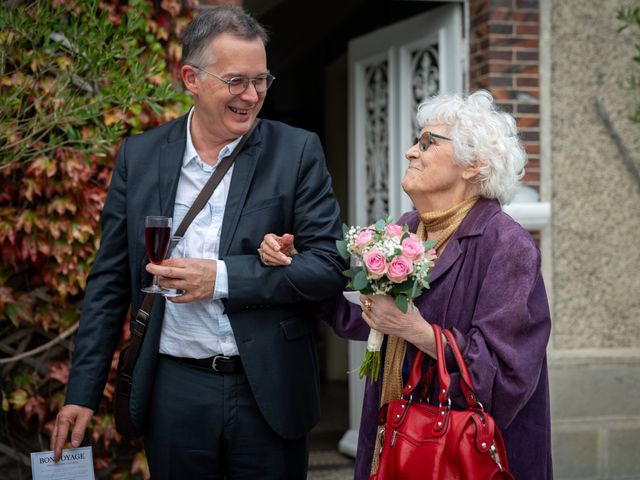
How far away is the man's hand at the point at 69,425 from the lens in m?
2.50

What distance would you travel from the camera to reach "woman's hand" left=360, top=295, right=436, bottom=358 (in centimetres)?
232

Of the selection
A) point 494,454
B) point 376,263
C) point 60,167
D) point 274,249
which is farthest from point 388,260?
point 60,167

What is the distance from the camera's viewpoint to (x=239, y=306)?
2389 mm

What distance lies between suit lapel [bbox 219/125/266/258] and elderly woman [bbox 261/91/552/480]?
5.8 inches

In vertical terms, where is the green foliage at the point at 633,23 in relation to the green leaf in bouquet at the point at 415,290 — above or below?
above

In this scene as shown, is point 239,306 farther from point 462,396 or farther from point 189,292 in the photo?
point 462,396

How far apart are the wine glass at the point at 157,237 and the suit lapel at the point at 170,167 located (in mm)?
232

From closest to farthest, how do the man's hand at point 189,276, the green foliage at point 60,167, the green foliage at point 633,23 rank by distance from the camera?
the man's hand at point 189,276
the green foliage at point 60,167
the green foliage at point 633,23

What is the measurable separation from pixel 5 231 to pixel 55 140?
0.61 metres

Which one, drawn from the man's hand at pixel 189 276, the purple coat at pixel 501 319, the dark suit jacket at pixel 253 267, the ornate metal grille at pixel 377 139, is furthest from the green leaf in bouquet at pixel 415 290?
the ornate metal grille at pixel 377 139

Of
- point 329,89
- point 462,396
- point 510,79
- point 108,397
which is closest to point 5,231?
point 108,397

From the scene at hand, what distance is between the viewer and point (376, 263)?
2.18m

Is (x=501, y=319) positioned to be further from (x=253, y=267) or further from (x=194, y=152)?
(x=194, y=152)

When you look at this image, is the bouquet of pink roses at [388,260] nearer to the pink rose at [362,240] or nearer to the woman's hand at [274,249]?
the pink rose at [362,240]
